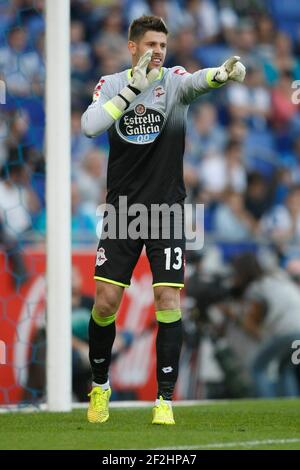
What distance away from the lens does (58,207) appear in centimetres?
627

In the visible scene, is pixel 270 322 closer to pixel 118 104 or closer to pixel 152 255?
pixel 152 255

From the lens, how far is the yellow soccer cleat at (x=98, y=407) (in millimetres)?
5535

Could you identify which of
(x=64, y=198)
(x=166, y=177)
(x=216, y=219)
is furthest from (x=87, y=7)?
(x=166, y=177)

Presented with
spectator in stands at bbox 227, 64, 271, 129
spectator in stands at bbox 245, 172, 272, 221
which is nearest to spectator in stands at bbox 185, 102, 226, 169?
spectator in stands at bbox 227, 64, 271, 129

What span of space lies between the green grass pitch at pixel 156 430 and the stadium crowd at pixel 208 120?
6.69ft

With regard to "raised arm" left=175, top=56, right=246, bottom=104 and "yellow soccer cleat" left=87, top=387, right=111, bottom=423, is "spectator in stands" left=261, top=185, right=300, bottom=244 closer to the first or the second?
"yellow soccer cleat" left=87, top=387, right=111, bottom=423

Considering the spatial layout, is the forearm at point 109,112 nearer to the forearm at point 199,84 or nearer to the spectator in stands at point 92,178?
the forearm at point 199,84

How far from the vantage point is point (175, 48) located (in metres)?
13.1

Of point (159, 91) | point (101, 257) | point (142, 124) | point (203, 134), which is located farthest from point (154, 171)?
point (203, 134)

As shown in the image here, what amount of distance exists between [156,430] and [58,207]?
178 centimetres

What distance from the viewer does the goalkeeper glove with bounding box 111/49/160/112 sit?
5.14 meters

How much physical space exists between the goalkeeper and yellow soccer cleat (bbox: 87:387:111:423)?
0.02 meters

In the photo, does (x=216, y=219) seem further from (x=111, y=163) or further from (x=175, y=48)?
(x=111, y=163)
